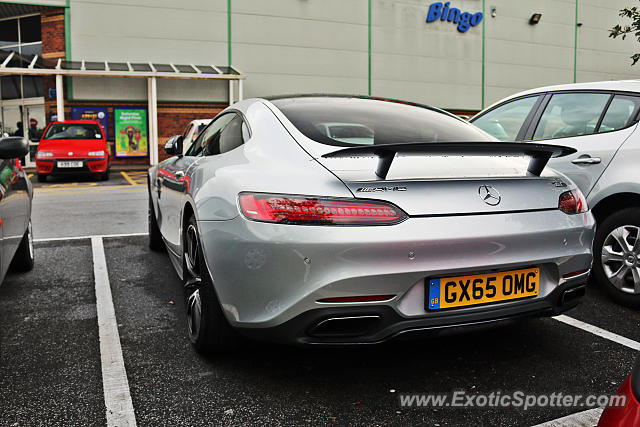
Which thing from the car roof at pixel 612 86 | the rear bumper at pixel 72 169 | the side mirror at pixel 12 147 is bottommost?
the rear bumper at pixel 72 169

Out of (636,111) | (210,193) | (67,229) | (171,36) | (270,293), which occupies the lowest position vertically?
(67,229)

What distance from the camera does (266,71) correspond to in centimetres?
2248

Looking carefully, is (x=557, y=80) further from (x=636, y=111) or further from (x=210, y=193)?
(x=210, y=193)

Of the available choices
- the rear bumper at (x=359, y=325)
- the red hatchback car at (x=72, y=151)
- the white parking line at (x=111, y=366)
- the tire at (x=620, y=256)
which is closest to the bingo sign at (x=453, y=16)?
the red hatchback car at (x=72, y=151)

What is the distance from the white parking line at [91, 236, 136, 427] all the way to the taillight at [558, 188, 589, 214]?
6.99 feet

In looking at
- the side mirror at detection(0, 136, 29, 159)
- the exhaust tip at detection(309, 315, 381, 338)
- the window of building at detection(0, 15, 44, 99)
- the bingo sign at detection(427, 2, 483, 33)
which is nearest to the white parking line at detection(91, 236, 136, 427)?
the exhaust tip at detection(309, 315, 381, 338)

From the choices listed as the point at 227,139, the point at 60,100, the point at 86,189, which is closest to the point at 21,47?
the point at 60,100

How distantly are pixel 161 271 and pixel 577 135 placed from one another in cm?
351

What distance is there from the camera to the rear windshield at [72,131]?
48.2 ft

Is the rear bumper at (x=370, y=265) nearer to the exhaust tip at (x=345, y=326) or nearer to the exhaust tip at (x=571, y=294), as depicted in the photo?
the exhaust tip at (x=345, y=326)

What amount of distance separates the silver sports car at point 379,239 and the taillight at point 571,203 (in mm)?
10

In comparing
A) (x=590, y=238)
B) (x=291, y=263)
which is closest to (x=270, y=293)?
(x=291, y=263)

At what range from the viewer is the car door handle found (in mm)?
3986

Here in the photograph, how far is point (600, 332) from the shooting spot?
11.1 ft
